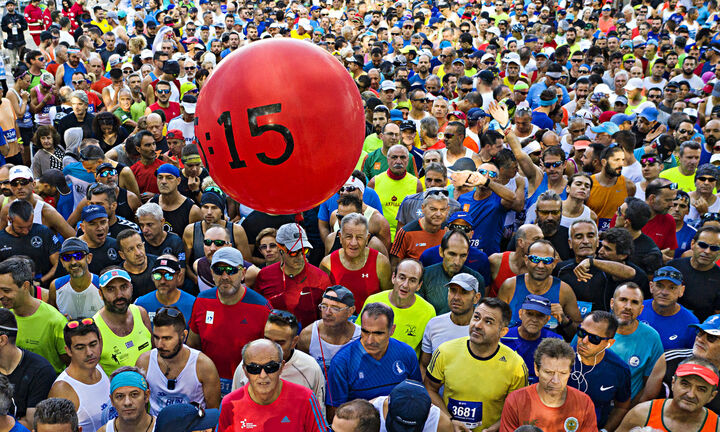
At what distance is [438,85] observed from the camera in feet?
Result: 37.3

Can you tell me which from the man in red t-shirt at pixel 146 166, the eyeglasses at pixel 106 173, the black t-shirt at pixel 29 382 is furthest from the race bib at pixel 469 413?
the man in red t-shirt at pixel 146 166

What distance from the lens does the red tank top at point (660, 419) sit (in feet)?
13.3

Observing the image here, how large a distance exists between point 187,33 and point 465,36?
21.4ft

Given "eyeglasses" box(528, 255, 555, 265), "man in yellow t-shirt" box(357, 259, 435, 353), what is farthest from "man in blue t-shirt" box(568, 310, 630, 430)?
"man in yellow t-shirt" box(357, 259, 435, 353)

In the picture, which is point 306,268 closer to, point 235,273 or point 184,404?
point 235,273

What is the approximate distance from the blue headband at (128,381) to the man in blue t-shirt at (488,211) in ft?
11.5

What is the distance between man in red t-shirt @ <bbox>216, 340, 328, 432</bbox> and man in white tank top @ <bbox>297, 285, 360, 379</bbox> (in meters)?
0.70

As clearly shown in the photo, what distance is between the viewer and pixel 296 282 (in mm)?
5699

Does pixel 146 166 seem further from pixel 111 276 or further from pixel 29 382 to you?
pixel 29 382

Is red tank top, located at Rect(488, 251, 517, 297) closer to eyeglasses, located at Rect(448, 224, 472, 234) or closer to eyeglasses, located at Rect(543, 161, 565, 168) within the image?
eyeglasses, located at Rect(448, 224, 472, 234)

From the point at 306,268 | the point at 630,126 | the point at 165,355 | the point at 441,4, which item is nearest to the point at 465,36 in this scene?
the point at 441,4

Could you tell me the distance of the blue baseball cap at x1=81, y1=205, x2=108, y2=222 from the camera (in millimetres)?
6105

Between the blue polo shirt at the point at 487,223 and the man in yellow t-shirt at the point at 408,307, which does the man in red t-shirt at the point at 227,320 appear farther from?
the blue polo shirt at the point at 487,223

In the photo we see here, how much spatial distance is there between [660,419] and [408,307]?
1930 mm
